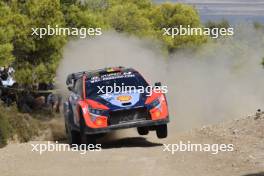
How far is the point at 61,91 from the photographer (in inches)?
1181

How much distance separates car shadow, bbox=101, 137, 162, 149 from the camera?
17484 millimetres

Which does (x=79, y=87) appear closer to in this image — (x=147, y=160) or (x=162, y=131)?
(x=162, y=131)

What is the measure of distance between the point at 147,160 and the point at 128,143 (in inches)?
164

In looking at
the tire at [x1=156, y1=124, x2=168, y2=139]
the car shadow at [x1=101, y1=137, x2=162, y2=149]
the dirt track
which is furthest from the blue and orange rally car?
the dirt track

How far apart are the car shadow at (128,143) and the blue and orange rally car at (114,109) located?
0.41 metres

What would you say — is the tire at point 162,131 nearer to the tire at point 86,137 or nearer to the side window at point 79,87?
the tire at point 86,137

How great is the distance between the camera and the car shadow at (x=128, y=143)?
17.5 metres

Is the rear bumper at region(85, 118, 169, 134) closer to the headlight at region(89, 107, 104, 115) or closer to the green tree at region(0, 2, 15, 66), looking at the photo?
the headlight at region(89, 107, 104, 115)

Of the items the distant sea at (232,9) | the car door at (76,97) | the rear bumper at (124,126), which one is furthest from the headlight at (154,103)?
the distant sea at (232,9)

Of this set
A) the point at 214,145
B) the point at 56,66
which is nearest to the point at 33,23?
the point at 56,66

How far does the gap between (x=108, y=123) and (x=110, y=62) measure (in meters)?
16.0

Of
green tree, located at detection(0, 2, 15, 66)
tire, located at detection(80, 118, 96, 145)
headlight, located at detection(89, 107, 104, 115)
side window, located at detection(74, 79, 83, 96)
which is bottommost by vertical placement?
tire, located at detection(80, 118, 96, 145)

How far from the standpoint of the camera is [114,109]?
17.1 meters

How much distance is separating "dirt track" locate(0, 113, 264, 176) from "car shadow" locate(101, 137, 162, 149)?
28mm
